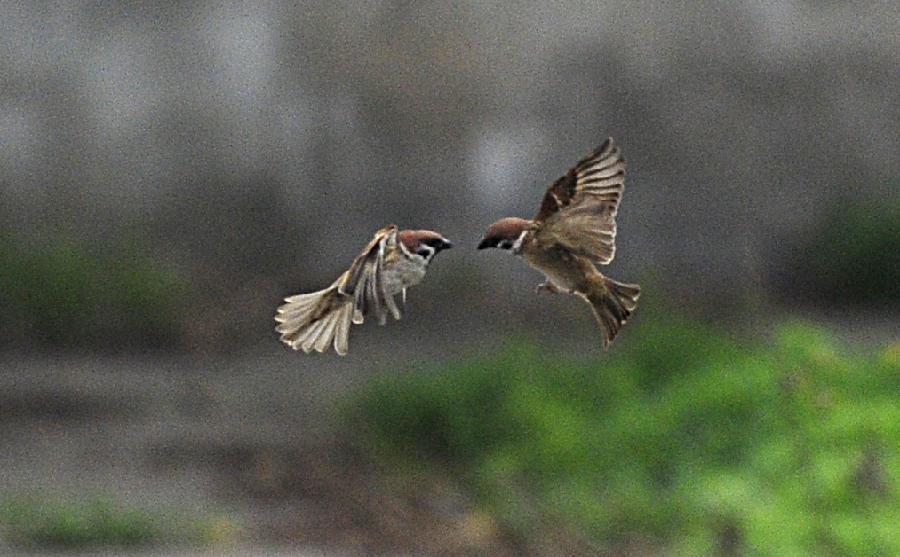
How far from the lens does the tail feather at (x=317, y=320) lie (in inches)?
22.8

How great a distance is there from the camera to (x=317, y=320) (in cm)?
61

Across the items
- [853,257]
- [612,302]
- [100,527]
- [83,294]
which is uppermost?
[612,302]

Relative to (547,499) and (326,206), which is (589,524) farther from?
(326,206)

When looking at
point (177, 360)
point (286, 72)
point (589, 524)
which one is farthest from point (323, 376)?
point (589, 524)

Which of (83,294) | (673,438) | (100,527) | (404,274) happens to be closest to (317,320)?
(404,274)

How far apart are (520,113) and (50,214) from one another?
159 cm

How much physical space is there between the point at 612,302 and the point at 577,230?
4cm

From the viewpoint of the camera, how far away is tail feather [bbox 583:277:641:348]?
2.05ft

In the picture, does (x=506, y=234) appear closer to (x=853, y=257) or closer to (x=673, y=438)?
(x=673, y=438)

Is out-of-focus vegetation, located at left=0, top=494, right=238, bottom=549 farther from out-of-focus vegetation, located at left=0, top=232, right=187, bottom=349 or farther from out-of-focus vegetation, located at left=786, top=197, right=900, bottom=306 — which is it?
out-of-focus vegetation, located at left=786, top=197, right=900, bottom=306

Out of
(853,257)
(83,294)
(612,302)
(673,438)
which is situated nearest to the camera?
(612,302)

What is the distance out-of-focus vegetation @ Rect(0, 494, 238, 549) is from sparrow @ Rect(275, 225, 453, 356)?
420cm

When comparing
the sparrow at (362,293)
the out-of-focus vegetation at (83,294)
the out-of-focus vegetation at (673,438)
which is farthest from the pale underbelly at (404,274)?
the out-of-focus vegetation at (83,294)

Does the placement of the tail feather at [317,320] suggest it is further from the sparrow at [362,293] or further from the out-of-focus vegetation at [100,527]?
the out-of-focus vegetation at [100,527]
